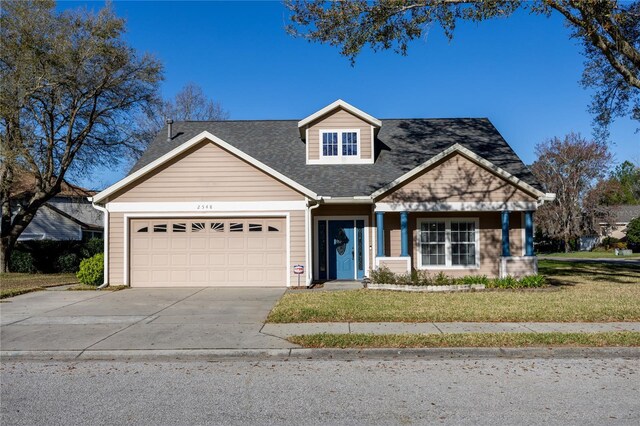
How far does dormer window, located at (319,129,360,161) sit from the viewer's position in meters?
18.5

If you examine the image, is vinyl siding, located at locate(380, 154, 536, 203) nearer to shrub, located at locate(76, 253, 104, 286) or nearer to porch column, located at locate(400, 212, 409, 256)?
porch column, located at locate(400, 212, 409, 256)

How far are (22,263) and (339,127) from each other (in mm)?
16745

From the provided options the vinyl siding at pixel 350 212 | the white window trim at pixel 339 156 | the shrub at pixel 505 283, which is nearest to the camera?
the shrub at pixel 505 283

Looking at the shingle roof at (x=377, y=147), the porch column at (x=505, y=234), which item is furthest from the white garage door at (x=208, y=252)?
the porch column at (x=505, y=234)

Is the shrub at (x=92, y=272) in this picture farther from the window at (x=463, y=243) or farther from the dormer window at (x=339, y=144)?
the window at (x=463, y=243)

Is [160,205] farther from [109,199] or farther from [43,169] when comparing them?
[43,169]

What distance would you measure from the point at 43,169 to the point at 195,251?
10.4m

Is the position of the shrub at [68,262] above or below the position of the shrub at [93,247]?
below

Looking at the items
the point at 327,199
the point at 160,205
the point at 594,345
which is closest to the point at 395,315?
the point at 594,345

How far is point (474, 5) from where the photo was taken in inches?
515

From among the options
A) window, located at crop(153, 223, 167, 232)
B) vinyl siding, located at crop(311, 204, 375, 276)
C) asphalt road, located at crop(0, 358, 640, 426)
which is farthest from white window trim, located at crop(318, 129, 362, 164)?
asphalt road, located at crop(0, 358, 640, 426)

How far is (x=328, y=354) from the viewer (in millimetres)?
7395

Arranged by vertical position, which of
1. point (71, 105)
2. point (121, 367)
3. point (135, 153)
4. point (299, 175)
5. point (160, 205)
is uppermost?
point (71, 105)

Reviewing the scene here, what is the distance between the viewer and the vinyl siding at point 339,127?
18.3 metres
